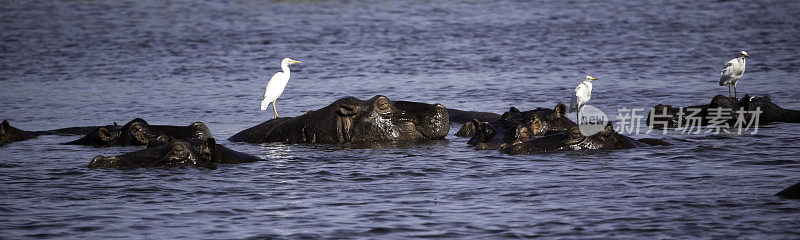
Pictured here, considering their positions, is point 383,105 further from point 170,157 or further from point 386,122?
point 170,157

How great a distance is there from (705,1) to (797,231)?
29.2 metres

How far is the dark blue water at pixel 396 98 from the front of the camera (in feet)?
25.1

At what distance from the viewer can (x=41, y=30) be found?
30.1 metres

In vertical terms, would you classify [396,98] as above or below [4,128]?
below

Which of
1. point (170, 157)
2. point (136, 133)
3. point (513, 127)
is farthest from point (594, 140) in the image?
point (136, 133)

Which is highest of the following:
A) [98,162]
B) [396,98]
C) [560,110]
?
[560,110]

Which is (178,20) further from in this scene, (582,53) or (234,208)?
(234,208)

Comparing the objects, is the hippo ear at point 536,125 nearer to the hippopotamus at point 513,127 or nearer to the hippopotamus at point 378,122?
the hippopotamus at point 513,127

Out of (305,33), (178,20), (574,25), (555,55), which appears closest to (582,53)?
(555,55)

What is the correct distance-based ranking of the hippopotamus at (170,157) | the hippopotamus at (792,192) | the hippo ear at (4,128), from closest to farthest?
the hippopotamus at (792,192) → the hippopotamus at (170,157) → the hippo ear at (4,128)

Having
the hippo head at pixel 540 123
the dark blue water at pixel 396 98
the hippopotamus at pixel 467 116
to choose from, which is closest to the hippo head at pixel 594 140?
the dark blue water at pixel 396 98

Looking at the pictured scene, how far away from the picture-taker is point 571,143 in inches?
408

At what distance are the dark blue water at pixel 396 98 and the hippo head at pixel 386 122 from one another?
0.82 ft

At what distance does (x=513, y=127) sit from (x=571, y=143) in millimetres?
801
